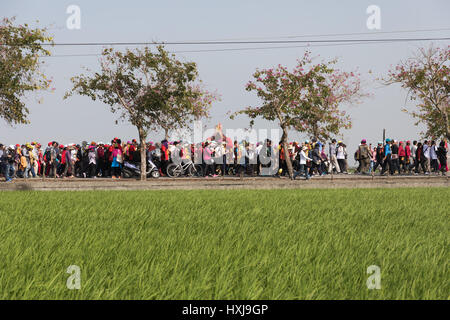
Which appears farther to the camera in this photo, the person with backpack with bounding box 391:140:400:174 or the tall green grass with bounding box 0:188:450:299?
the person with backpack with bounding box 391:140:400:174

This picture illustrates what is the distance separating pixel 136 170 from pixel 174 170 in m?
1.73

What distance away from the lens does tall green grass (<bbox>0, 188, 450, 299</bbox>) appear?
14.3ft

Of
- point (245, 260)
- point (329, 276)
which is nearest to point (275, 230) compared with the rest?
point (245, 260)

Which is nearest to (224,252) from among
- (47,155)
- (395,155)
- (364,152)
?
(395,155)

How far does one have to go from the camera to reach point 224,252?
605cm

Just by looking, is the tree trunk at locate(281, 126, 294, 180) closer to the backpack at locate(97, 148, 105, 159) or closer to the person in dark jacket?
the person in dark jacket

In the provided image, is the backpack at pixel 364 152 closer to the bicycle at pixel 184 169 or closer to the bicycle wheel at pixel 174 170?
the bicycle at pixel 184 169

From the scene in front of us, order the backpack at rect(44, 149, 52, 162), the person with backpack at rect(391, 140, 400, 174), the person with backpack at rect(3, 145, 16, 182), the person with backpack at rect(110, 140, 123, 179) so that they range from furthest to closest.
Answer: the backpack at rect(44, 149, 52, 162)
the person with backpack at rect(391, 140, 400, 174)
the person with backpack at rect(110, 140, 123, 179)
the person with backpack at rect(3, 145, 16, 182)

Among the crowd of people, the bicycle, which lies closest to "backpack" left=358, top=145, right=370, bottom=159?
the crowd of people

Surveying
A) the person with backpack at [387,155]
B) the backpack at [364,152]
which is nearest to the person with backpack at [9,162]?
the backpack at [364,152]

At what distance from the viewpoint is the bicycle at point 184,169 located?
2591 centimetres

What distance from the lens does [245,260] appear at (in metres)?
5.62

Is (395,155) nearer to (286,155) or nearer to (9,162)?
(286,155)

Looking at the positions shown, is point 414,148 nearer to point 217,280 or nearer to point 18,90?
point 18,90
